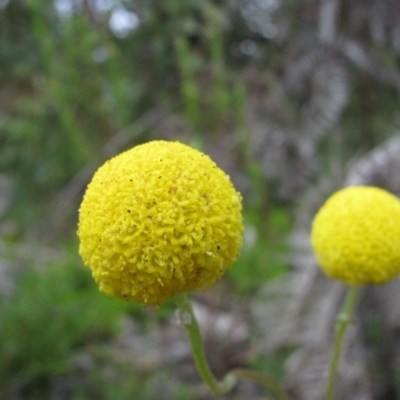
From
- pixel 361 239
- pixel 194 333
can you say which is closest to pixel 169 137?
pixel 361 239

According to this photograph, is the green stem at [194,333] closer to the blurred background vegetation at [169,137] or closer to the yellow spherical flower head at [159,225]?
the yellow spherical flower head at [159,225]

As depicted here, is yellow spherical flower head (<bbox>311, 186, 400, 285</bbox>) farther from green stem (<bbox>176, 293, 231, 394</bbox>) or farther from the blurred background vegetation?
the blurred background vegetation

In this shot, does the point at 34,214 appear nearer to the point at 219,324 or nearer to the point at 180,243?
→ the point at 219,324

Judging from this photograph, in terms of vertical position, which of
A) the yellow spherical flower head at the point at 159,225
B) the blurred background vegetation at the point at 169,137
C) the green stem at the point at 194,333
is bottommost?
the blurred background vegetation at the point at 169,137

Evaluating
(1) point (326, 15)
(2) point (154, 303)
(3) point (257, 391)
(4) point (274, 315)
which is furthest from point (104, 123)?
(2) point (154, 303)

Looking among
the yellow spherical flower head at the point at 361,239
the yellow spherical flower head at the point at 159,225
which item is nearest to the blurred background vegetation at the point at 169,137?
the yellow spherical flower head at the point at 361,239

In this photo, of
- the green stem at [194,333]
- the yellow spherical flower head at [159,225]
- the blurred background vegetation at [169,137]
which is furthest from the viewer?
the blurred background vegetation at [169,137]

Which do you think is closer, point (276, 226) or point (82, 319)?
point (82, 319)
